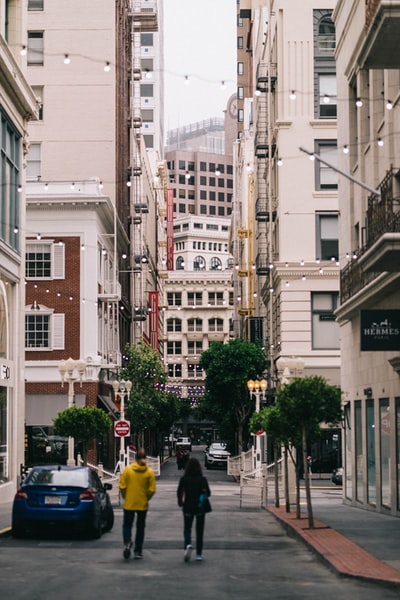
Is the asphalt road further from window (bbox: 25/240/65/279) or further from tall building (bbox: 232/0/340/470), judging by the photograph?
window (bbox: 25/240/65/279)

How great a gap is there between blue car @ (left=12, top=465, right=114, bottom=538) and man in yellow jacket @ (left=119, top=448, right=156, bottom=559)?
3.32 meters

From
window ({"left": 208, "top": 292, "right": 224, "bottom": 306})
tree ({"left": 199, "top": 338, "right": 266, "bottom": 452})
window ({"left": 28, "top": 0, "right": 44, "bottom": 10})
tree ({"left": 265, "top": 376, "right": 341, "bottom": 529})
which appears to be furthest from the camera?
window ({"left": 208, "top": 292, "right": 224, "bottom": 306})

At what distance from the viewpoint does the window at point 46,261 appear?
5431 cm

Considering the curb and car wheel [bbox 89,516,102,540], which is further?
car wheel [bbox 89,516,102,540]

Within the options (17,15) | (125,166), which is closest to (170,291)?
(125,166)

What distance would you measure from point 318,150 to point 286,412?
89.9ft

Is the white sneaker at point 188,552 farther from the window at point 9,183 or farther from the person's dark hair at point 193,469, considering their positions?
the window at point 9,183

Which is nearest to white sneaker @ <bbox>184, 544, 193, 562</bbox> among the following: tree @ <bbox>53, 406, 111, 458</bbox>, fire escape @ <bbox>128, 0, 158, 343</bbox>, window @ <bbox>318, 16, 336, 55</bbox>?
tree @ <bbox>53, 406, 111, 458</bbox>

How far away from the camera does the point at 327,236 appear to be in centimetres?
5016

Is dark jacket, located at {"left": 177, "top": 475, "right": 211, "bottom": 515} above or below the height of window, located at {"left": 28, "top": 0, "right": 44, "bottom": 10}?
below

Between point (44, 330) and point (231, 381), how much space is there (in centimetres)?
Result: 1609

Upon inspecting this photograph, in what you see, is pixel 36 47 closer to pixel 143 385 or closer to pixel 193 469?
pixel 143 385

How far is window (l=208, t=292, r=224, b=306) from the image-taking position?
6161 inches

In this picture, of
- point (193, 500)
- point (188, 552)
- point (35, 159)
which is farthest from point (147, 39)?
point (188, 552)
